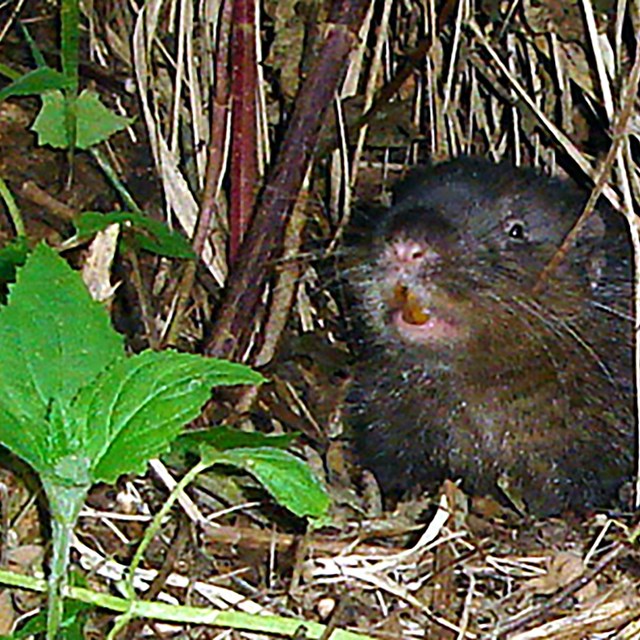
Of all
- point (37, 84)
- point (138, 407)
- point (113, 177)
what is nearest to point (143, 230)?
point (113, 177)

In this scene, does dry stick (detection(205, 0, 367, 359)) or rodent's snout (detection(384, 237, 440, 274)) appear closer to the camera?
rodent's snout (detection(384, 237, 440, 274))

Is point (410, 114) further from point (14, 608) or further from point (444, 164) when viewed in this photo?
point (14, 608)

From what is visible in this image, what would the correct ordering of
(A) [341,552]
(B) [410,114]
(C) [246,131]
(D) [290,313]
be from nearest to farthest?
(A) [341,552] < (C) [246,131] < (D) [290,313] < (B) [410,114]

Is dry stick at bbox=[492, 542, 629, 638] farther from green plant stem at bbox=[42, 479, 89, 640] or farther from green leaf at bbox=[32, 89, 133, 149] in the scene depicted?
green leaf at bbox=[32, 89, 133, 149]

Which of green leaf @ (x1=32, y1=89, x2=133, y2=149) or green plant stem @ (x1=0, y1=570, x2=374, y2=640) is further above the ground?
green leaf @ (x1=32, y1=89, x2=133, y2=149)

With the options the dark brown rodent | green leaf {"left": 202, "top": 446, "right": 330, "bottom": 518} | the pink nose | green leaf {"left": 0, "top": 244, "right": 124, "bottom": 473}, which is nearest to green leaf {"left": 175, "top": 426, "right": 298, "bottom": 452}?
green leaf {"left": 202, "top": 446, "right": 330, "bottom": 518}

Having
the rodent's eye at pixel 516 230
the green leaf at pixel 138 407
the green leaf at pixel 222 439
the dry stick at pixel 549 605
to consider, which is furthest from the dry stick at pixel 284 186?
the green leaf at pixel 138 407

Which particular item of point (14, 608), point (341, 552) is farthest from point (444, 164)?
point (14, 608)
